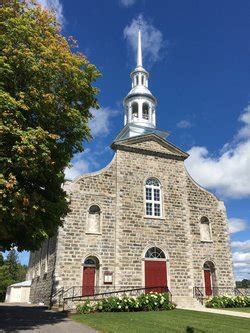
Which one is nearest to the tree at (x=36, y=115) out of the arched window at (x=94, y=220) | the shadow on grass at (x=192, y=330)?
the shadow on grass at (x=192, y=330)

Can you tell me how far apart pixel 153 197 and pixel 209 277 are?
7.21 m

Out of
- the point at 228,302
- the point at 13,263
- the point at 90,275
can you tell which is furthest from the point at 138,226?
the point at 13,263

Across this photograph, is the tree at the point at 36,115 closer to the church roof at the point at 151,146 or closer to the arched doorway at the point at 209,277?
the church roof at the point at 151,146

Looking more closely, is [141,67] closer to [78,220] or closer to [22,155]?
[78,220]

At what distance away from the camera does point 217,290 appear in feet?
77.2

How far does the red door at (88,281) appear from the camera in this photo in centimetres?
2039

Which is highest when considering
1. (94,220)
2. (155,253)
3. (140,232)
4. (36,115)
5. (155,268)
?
(36,115)

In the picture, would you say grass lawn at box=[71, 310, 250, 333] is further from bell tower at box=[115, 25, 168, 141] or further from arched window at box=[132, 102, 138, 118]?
arched window at box=[132, 102, 138, 118]

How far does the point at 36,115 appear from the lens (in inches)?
485

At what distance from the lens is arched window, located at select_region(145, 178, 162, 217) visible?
24.1 m

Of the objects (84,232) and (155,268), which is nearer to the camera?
(84,232)

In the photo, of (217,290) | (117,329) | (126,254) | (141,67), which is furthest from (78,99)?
(141,67)

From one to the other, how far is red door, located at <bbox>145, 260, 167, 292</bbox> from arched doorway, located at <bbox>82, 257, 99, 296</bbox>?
3495 mm

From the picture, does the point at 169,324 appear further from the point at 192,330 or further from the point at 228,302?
the point at 228,302
